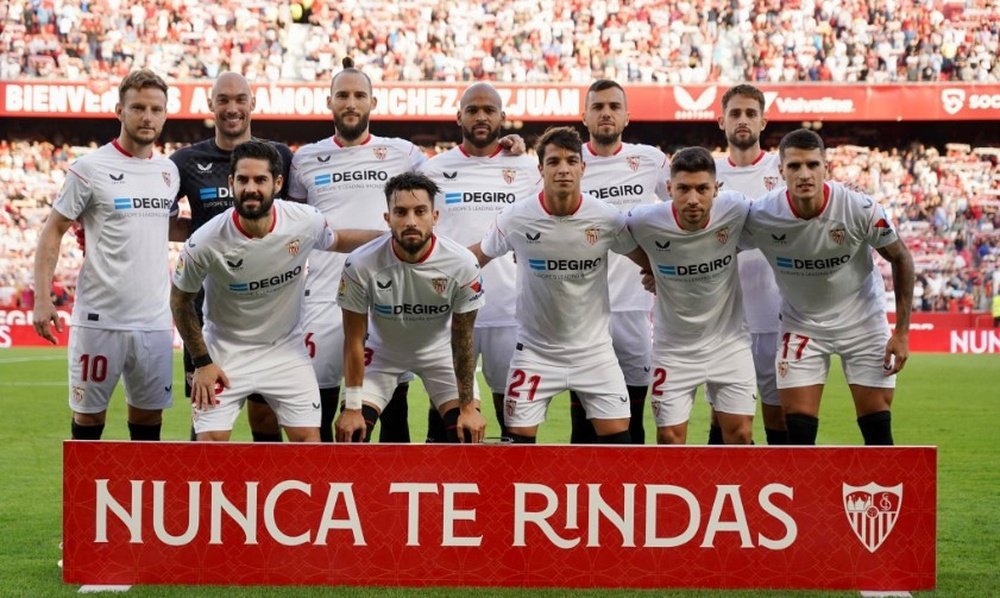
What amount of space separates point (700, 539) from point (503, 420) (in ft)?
5.26

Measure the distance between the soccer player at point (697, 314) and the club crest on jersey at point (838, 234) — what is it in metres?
0.42

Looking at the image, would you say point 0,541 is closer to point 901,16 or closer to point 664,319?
point 664,319

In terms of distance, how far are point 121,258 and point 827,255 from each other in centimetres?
338

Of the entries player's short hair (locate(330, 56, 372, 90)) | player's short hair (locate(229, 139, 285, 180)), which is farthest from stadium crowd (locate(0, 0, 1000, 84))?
player's short hair (locate(229, 139, 285, 180))

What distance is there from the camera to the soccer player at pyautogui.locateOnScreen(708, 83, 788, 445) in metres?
6.38

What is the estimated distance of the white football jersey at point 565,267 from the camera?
568 cm

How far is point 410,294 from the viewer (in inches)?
218

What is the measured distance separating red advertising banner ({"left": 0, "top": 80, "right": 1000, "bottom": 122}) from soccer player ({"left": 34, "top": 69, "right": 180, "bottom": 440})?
20.5m

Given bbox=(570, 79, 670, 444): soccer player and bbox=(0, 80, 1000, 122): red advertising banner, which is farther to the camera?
bbox=(0, 80, 1000, 122): red advertising banner

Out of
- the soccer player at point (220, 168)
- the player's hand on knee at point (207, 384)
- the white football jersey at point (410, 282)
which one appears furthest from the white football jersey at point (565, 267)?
the player's hand on knee at point (207, 384)

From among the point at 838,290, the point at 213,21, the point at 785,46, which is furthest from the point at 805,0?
the point at 838,290

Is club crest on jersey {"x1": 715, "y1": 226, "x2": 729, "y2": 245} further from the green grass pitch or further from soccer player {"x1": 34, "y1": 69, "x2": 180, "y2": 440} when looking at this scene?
soccer player {"x1": 34, "y1": 69, "x2": 180, "y2": 440}

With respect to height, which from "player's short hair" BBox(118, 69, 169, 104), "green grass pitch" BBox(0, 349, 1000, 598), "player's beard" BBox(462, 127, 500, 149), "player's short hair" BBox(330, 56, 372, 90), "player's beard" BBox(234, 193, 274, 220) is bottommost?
"green grass pitch" BBox(0, 349, 1000, 598)

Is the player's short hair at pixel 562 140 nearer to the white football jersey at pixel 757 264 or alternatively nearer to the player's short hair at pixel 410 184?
the player's short hair at pixel 410 184
